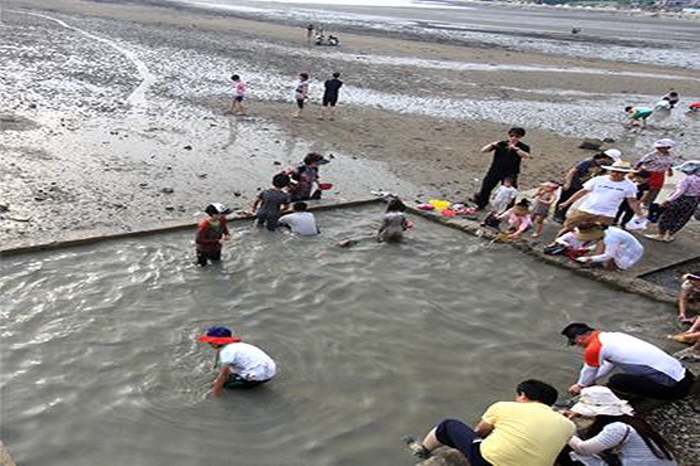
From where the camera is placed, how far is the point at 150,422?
561 centimetres

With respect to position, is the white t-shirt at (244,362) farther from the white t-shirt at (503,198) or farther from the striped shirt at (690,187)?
the striped shirt at (690,187)

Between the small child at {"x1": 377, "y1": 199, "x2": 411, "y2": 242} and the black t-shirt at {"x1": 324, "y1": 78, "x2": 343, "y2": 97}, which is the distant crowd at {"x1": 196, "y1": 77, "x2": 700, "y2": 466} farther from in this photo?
the black t-shirt at {"x1": 324, "y1": 78, "x2": 343, "y2": 97}

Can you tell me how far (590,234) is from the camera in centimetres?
958

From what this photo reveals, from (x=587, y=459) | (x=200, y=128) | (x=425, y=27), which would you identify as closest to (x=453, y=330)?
(x=587, y=459)

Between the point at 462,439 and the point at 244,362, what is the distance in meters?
2.23

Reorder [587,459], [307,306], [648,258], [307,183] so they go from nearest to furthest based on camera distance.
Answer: [587,459], [307,306], [648,258], [307,183]

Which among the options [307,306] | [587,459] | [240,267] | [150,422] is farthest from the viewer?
[240,267]

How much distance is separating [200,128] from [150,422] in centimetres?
1215

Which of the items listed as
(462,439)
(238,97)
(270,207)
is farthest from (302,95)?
(462,439)

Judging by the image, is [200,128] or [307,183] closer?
[307,183]

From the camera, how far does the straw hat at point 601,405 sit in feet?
16.6

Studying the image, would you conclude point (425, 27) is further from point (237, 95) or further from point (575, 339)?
point (575, 339)

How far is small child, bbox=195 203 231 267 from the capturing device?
8.41m

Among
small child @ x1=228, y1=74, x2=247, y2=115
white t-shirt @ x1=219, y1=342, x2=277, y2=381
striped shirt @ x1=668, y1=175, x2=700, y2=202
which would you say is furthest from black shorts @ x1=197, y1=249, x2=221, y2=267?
small child @ x1=228, y1=74, x2=247, y2=115
